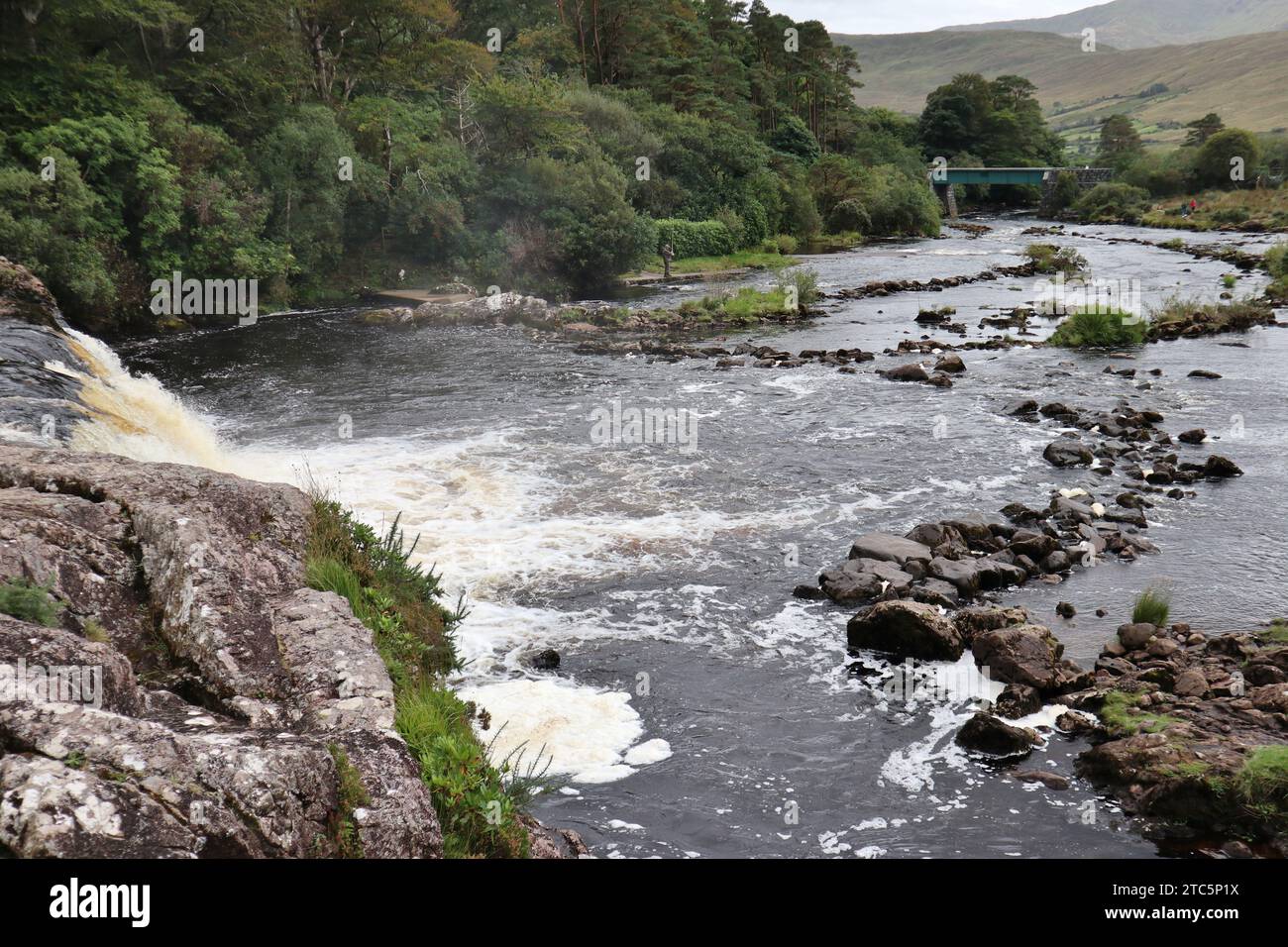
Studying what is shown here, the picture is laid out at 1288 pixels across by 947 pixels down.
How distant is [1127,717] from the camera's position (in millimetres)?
9477

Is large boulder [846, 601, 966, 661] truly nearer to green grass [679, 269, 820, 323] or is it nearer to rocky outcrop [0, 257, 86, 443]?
rocky outcrop [0, 257, 86, 443]

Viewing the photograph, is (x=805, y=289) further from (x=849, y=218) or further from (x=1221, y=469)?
(x=849, y=218)

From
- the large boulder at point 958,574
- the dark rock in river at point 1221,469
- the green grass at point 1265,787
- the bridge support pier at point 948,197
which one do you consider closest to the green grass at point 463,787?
the green grass at point 1265,787

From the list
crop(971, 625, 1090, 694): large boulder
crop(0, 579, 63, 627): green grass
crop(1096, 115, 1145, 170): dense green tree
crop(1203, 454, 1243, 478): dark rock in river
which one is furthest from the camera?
crop(1096, 115, 1145, 170): dense green tree

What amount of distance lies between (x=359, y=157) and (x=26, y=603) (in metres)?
44.2

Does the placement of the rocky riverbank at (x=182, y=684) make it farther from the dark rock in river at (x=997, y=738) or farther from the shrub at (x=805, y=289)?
the shrub at (x=805, y=289)

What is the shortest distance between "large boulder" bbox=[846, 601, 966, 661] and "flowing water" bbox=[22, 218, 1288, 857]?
0.33 meters

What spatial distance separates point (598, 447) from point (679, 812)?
1239 cm

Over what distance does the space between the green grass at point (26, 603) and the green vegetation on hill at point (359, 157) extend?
28332 millimetres

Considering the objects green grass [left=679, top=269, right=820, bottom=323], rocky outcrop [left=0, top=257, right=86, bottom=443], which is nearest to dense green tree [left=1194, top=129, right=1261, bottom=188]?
green grass [left=679, top=269, right=820, bottom=323]

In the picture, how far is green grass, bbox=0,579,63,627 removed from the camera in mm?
6090
